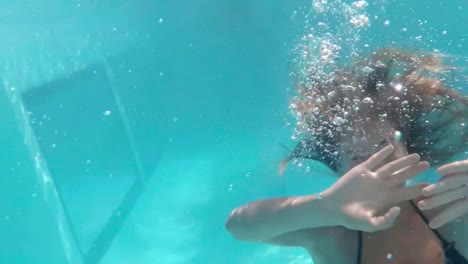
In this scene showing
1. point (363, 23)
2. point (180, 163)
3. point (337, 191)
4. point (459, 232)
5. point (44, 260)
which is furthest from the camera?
point (44, 260)

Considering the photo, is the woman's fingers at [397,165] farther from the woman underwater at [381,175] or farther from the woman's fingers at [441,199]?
the woman's fingers at [441,199]

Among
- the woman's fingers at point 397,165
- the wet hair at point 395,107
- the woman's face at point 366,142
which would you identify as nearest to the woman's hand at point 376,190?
the woman's fingers at point 397,165

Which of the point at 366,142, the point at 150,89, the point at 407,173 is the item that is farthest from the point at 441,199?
the point at 150,89

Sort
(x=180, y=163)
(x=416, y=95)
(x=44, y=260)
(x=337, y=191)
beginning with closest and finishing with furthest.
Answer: (x=337, y=191) < (x=416, y=95) < (x=180, y=163) < (x=44, y=260)

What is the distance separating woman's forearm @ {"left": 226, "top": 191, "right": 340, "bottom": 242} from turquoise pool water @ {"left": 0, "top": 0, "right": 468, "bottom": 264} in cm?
312

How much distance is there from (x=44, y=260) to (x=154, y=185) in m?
2.26

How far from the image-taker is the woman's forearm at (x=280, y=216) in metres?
2.11

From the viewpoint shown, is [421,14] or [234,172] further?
[234,172]

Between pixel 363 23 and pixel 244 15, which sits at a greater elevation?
pixel 244 15

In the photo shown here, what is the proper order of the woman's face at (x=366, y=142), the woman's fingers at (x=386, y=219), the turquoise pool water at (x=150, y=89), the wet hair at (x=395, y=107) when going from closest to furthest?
the woman's fingers at (x=386, y=219) < the woman's face at (x=366, y=142) < the wet hair at (x=395, y=107) < the turquoise pool water at (x=150, y=89)

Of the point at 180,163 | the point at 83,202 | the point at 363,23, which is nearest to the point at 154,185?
the point at 180,163

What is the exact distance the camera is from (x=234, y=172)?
23.7 feet

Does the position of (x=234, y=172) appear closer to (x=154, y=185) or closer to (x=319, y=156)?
(x=154, y=185)

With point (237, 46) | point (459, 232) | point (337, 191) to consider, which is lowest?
point (459, 232)
